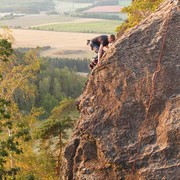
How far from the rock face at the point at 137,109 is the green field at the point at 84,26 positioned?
427 ft

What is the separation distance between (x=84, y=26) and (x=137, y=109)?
148 m

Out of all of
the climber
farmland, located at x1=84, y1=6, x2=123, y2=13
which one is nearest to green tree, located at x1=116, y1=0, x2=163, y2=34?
the climber

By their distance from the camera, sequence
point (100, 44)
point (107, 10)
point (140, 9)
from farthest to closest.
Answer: point (107, 10), point (140, 9), point (100, 44)

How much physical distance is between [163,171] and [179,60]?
3.68m

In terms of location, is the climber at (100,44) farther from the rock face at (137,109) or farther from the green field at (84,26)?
the green field at (84,26)

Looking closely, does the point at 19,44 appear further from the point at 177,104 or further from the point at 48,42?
the point at 177,104

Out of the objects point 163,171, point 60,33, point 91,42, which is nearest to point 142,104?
point 163,171

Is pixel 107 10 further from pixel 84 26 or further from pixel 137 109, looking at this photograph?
pixel 137 109

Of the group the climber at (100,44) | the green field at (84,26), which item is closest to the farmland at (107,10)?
the green field at (84,26)

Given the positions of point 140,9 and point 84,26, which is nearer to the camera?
point 140,9

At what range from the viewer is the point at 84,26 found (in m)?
159

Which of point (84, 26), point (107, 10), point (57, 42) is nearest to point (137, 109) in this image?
point (57, 42)

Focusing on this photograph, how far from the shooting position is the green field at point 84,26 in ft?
485

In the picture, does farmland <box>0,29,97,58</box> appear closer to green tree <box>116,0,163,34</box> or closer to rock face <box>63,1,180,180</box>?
green tree <box>116,0,163,34</box>
